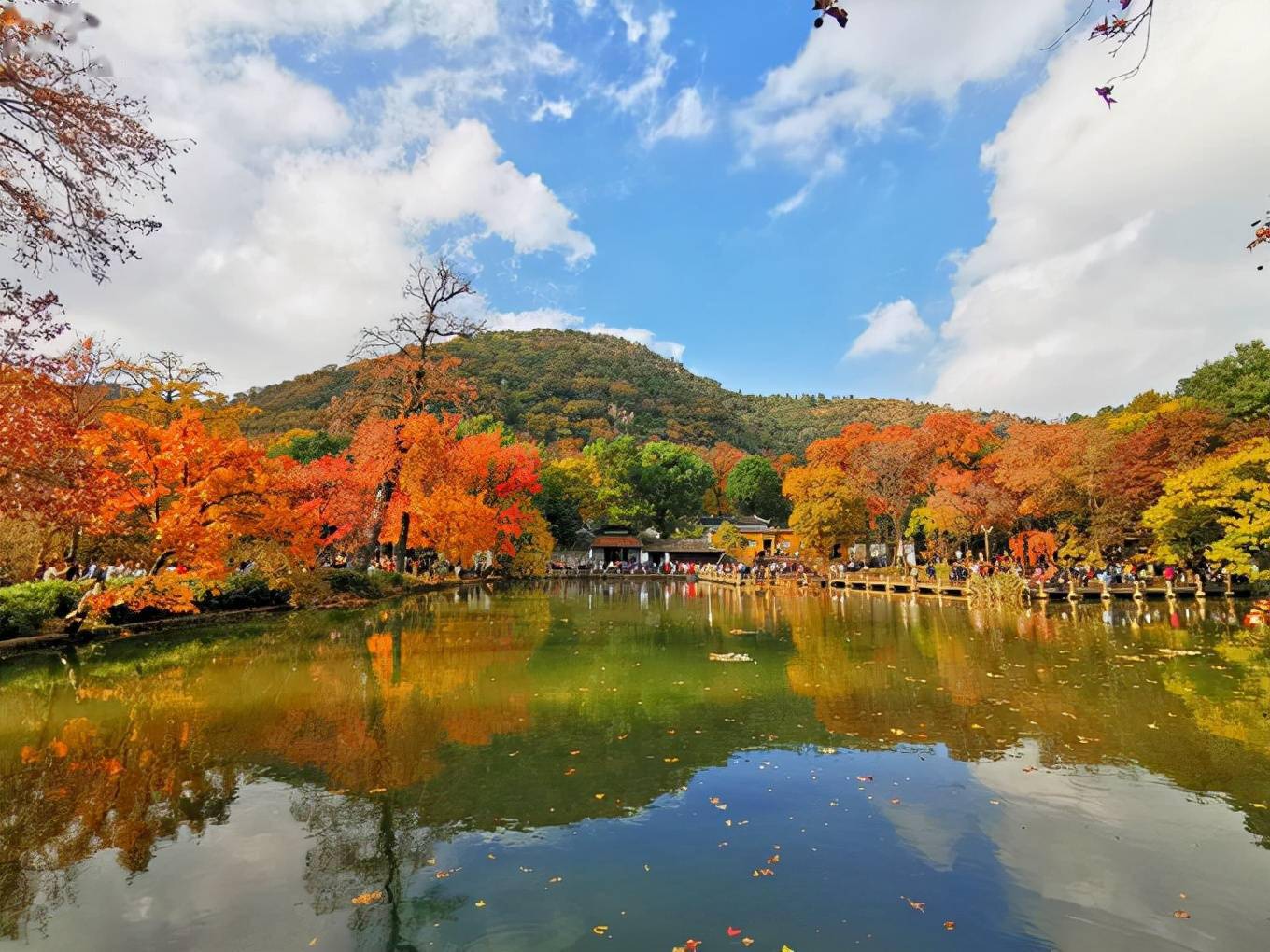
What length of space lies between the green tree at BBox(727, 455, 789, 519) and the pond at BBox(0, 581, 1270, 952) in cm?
5113

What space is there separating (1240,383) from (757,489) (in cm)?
3747

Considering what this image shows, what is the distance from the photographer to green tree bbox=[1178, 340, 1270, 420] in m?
27.1

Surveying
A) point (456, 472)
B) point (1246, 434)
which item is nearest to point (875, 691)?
point (456, 472)

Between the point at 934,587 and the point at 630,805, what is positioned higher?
the point at 934,587

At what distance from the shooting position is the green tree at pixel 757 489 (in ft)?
205

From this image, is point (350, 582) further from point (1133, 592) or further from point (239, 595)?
point (1133, 592)

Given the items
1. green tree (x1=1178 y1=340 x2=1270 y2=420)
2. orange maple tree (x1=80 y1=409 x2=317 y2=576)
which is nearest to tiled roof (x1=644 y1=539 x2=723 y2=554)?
green tree (x1=1178 y1=340 x2=1270 y2=420)

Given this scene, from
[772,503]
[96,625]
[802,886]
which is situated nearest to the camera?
[802,886]

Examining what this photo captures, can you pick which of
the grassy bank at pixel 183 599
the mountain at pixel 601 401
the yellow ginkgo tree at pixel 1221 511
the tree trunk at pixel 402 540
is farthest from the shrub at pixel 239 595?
the mountain at pixel 601 401

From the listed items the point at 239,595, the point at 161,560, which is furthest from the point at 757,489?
the point at 161,560

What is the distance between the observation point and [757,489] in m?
62.5

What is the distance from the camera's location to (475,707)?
27.9 feet

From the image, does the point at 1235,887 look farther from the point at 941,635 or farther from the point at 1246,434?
the point at 1246,434

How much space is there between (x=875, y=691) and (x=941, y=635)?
23.7 feet
